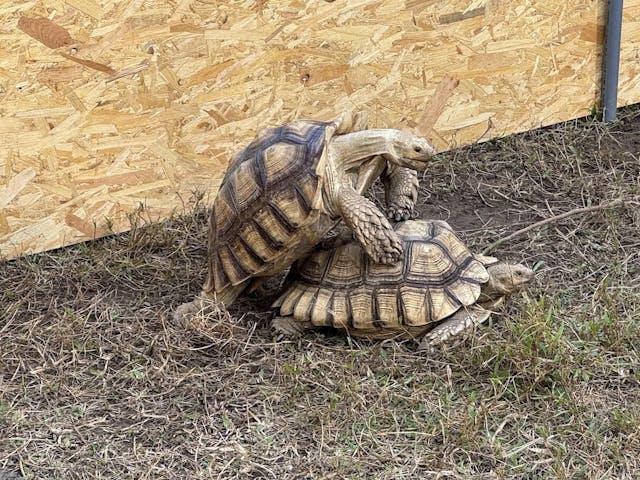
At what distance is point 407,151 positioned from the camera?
392cm

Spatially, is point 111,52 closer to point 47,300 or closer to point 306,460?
point 47,300

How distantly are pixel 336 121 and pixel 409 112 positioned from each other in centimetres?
139

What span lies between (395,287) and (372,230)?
23 cm

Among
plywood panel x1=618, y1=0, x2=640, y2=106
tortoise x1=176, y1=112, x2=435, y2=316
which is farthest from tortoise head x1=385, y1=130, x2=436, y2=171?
plywood panel x1=618, y1=0, x2=640, y2=106

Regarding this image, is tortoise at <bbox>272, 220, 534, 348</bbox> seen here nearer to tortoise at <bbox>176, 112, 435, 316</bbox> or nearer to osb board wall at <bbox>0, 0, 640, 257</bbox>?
tortoise at <bbox>176, 112, 435, 316</bbox>

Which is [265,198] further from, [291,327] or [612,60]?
[612,60]

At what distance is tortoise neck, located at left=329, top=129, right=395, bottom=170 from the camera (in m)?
3.89

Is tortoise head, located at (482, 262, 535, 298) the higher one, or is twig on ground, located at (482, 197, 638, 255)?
tortoise head, located at (482, 262, 535, 298)

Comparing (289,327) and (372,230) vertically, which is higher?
(372,230)

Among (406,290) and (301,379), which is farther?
(406,290)

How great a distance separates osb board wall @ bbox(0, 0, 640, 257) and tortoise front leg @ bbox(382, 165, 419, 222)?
3.18ft

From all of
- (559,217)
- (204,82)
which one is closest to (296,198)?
(204,82)

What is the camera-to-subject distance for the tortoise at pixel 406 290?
12.2ft

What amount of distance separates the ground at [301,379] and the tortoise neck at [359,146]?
2.25ft
